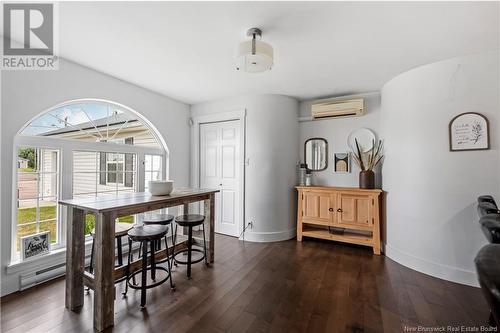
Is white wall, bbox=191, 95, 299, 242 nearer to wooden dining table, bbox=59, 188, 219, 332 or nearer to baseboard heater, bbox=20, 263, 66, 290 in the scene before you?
wooden dining table, bbox=59, 188, 219, 332

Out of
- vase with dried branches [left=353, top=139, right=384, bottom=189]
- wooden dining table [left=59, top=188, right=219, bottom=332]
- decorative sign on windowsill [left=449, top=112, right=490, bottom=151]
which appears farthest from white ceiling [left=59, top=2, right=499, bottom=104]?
wooden dining table [left=59, top=188, right=219, bottom=332]

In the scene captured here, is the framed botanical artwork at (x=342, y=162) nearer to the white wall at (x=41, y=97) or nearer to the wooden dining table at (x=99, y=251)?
the wooden dining table at (x=99, y=251)

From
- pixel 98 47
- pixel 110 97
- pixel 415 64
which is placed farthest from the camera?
pixel 110 97

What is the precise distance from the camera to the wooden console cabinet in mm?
3170

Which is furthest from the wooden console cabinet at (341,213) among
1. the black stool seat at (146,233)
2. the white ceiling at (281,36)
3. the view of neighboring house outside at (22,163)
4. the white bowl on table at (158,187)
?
Result: the view of neighboring house outside at (22,163)

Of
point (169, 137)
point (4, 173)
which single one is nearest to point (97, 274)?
point (4, 173)

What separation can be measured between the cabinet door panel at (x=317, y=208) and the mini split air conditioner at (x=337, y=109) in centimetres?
132

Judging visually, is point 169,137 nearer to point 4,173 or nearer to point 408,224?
point 4,173

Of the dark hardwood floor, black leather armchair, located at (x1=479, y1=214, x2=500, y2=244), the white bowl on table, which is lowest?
the dark hardwood floor

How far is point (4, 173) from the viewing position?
2094 mm

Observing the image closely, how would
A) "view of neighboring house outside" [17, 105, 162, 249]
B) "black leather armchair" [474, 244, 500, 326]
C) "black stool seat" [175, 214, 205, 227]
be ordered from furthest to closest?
"black stool seat" [175, 214, 205, 227] < "view of neighboring house outside" [17, 105, 162, 249] < "black leather armchair" [474, 244, 500, 326]

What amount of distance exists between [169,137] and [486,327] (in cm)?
425

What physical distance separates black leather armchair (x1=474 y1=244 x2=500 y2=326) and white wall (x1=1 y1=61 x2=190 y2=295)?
3300 mm

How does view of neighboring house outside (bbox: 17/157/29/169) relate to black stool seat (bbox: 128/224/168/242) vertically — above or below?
above
